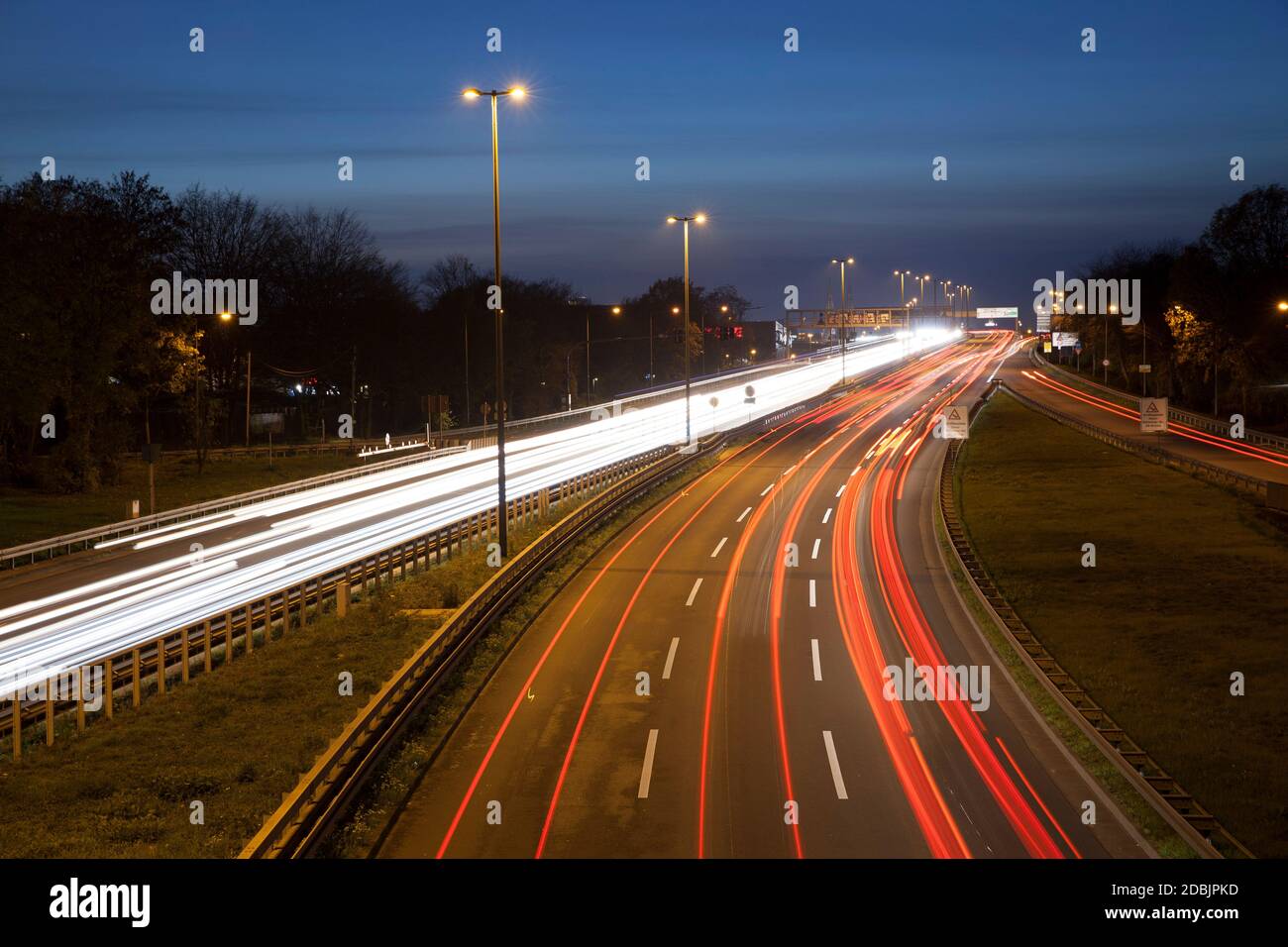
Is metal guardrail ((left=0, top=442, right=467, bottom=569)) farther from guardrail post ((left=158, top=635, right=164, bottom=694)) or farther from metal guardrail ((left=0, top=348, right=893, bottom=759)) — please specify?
guardrail post ((left=158, top=635, right=164, bottom=694))

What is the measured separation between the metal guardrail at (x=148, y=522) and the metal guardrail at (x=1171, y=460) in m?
36.0

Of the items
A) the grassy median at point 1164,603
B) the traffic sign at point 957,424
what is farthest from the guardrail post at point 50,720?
the traffic sign at point 957,424

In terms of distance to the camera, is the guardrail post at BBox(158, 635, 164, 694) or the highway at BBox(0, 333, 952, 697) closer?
the guardrail post at BBox(158, 635, 164, 694)

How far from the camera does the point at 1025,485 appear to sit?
45844 mm

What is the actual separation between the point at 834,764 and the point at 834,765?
5cm

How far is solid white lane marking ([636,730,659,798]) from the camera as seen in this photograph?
14234 millimetres

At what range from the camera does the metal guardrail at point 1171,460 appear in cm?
4212

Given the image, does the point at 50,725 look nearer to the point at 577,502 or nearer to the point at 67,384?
the point at 577,502

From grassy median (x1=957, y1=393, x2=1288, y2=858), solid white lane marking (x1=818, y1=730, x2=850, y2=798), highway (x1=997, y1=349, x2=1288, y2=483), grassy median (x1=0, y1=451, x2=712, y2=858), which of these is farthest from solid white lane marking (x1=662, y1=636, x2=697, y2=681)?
highway (x1=997, y1=349, x2=1288, y2=483)

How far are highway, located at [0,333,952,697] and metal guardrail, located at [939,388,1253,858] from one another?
592 inches

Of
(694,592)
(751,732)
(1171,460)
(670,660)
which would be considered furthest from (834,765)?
(1171,460)

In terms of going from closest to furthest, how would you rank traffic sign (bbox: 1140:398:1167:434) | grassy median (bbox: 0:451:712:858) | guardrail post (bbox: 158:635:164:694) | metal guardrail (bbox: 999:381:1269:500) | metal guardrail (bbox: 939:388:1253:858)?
1. metal guardrail (bbox: 939:388:1253:858)
2. grassy median (bbox: 0:451:712:858)
3. guardrail post (bbox: 158:635:164:694)
4. metal guardrail (bbox: 999:381:1269:500)
5. traffic sign (bbox: 1140:398:1167:434)

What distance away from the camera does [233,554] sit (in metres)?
30.8
